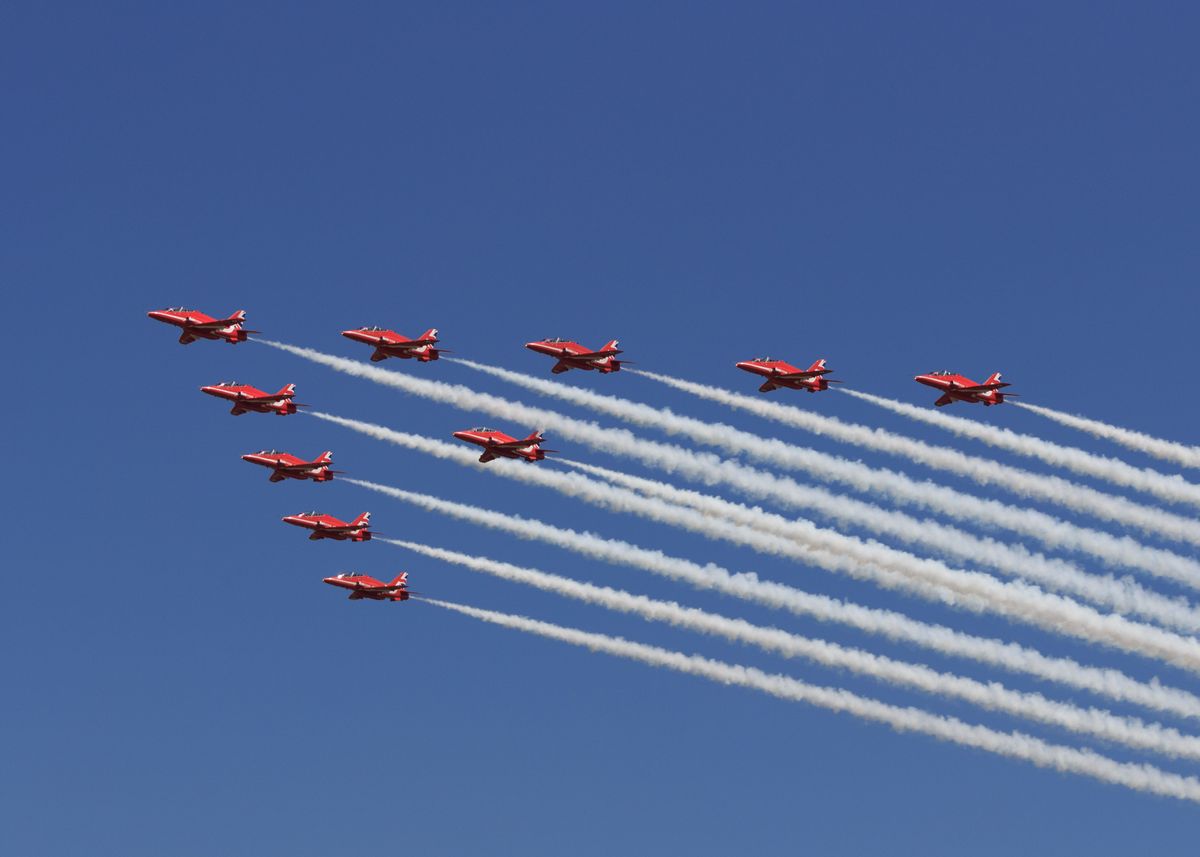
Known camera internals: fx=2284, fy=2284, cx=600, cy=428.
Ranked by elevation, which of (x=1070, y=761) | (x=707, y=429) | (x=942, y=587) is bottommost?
(x=1070, y=761)

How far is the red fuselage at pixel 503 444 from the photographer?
151 meters

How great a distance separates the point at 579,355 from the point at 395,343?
12405 mm

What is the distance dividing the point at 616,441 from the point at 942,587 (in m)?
25.7

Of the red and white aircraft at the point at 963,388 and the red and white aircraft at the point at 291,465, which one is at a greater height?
the red and white aircraft at the point at 963,388

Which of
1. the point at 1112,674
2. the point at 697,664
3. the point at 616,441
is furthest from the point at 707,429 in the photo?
the point at 1112,674

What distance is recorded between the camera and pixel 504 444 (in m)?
151

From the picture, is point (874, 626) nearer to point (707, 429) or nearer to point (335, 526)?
point (707, 429)

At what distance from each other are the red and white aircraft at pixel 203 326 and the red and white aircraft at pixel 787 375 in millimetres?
33519

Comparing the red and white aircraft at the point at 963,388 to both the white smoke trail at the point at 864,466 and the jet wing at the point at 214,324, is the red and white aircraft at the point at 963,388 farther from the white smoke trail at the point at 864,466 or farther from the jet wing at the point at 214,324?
the jet wing at the point at 214,324

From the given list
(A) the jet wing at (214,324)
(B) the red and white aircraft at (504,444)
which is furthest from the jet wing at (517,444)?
(A) the jet wing at (214,324)

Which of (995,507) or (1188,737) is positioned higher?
(995,507)

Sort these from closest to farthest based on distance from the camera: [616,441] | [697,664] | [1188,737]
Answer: [1188,737] < [697,664] < [616,441]

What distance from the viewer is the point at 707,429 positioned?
154 metres

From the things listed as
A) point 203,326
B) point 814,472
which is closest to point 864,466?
point 814,472
